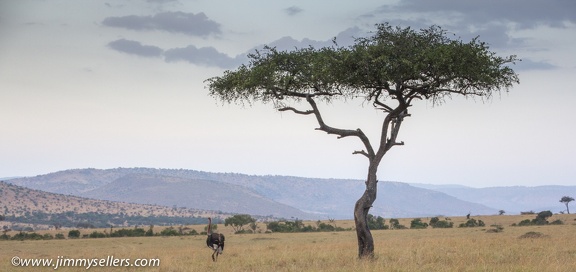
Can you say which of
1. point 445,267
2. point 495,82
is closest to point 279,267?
point 445,267

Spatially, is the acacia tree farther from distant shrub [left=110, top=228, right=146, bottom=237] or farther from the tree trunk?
distant shrub [left=110, top=228, right=146, bottom=237]

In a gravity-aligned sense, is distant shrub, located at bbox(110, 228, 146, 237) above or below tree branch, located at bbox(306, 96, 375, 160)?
below

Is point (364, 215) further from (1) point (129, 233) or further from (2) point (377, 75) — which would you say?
(1) point (129, 233)

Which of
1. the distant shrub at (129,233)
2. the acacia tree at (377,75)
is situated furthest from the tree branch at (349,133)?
the distant shrub at (129,233)

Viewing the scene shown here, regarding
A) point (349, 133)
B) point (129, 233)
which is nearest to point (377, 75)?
point (349, 133)

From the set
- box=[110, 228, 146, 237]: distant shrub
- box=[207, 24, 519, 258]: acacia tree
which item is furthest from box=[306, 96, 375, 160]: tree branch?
box=[110, 228, 146, 237]: distant shrub

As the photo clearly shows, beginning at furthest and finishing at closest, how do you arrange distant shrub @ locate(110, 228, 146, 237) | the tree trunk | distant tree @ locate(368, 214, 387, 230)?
distant tree @ locate(368, 214, 387, 230), distant shrub @ locate(110, 228, 146, 237), the tree trunk

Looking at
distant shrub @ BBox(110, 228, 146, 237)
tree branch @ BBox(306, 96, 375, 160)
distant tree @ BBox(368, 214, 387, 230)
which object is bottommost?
distant shrub @ BBox(110, 228, 146, 237)

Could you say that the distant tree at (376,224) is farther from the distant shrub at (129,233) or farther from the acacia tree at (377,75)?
the acacia tree at (377,75)

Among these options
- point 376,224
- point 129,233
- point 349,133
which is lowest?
point 129,233

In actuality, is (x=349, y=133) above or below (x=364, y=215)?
above

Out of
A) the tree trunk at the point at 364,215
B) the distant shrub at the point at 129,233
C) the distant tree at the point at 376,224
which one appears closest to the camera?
the tree trunk at the point at 364,215

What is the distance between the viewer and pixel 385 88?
96.2 ft

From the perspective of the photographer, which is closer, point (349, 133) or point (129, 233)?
point (349, 133)
